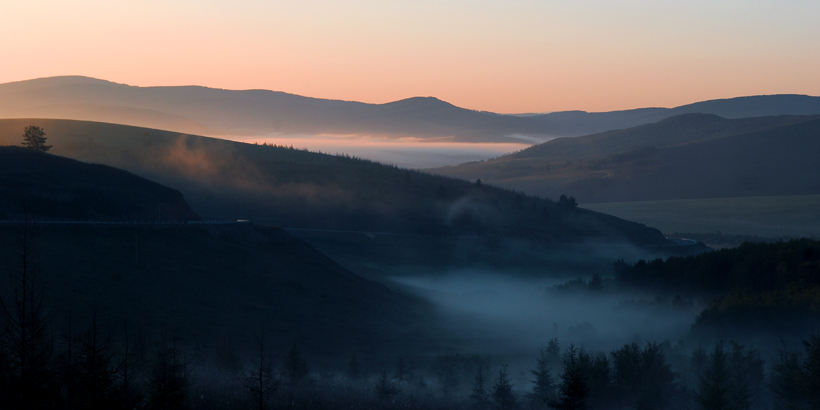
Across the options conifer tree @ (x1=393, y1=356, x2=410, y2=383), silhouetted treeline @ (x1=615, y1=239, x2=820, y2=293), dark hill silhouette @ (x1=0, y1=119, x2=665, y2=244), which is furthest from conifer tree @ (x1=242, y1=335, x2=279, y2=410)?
dark hill silhouette @ (x1=0, y1=119, x2=665, y2=244)

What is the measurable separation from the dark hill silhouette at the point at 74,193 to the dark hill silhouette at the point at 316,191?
32.8m

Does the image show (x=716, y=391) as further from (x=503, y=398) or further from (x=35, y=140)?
(x=35, y=140)

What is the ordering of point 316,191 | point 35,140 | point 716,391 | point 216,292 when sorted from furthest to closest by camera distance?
point 316,191 < point 35,140 < point 216,292 < point 716,391

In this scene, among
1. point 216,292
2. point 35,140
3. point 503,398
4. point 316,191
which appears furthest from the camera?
point 316,191

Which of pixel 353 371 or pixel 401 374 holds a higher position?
pixel 401 374

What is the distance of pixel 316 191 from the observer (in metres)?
113

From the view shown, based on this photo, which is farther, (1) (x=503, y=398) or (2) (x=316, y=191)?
(2) (x=316, y=191)

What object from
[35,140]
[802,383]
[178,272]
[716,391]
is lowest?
[716,391]

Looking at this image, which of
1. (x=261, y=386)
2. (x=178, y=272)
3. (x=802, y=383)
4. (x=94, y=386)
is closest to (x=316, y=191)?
(x=178, y=272)

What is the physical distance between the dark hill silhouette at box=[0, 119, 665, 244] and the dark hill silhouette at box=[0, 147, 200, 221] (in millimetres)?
32787

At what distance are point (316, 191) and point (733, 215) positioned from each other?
3623 inches

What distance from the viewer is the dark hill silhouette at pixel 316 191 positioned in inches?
4099

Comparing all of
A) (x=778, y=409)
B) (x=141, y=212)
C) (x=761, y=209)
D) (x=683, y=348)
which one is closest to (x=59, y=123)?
(x=141, y=212)

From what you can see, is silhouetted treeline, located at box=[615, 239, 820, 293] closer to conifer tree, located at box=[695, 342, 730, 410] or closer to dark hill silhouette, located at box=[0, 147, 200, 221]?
conifer tree, located at box=[695, 342, 730, 410]
